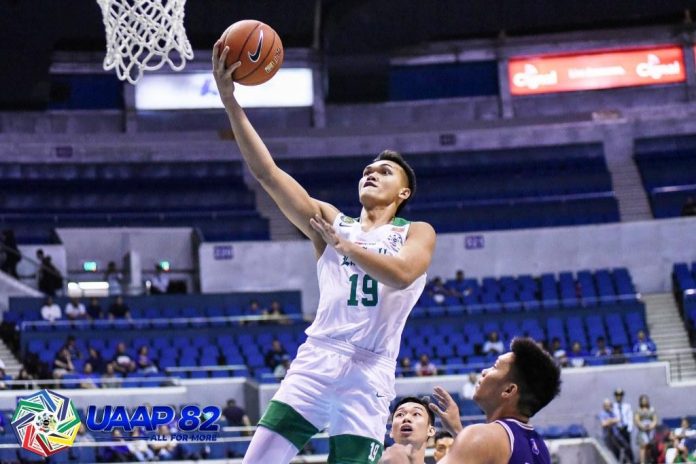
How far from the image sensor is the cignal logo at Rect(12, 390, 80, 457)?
10.9 metres

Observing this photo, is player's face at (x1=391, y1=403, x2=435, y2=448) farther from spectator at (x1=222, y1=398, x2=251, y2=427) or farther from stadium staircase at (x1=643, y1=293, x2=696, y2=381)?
stadium staircase at (x1=643, y1=293, x2=696, y2=381)

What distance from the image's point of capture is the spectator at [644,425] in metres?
17.3

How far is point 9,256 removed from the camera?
2492 centimetres

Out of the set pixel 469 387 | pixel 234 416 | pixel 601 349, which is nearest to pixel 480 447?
pixel 234 416

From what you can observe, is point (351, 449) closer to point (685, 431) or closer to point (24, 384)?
point (685, 431)

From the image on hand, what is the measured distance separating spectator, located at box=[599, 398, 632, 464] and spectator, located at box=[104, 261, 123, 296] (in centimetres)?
1111

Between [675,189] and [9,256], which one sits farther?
→ [675,189]

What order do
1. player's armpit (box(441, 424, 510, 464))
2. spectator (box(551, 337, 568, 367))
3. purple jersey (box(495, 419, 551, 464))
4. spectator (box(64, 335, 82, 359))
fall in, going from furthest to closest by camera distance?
spectator (box(551, 337, 568, 367)) < spectator (box(64, 335, 82, 359)) < purple jersey (box(495, 419, 551, 464)) < player's armpit (box(441, 424, 510, 464))

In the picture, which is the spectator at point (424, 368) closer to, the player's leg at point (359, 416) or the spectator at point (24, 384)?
Result: the spectator at point (24, 384)

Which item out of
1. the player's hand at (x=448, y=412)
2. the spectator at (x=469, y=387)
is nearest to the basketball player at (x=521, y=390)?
the player's hand at (x=448, y=412)

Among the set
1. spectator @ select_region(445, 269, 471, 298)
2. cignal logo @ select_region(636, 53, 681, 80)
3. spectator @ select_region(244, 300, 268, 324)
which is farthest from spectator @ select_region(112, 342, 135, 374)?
cignal logo @ select_region(636, 53, 681, 80)

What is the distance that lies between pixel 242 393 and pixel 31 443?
895 centimetres

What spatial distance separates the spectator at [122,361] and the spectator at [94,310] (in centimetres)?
207

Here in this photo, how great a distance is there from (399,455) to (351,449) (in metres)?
1.60
